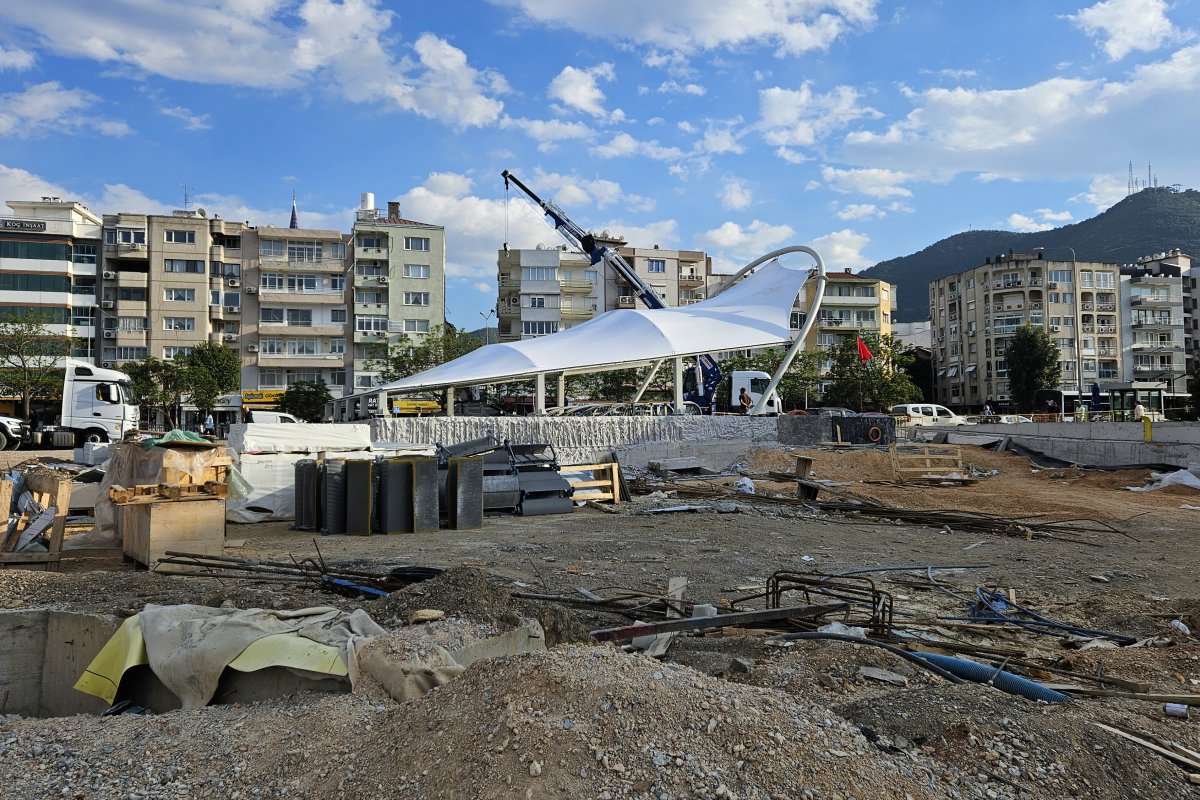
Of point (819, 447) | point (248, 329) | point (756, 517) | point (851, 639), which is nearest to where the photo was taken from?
point (851, 639)

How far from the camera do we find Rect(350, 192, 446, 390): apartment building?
65.8 metres

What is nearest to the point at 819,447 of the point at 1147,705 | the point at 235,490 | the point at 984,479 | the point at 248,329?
the point at 984,479

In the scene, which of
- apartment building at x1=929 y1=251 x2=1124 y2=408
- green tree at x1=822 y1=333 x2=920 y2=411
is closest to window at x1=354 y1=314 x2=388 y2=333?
green tree at x1=822 y1=333 x2=920 y2=411

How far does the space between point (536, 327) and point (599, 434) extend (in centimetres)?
4775

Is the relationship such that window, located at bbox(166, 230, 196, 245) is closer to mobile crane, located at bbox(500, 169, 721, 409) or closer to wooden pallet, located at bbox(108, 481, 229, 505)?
mobile crane, located at bbox(500, 169, 721, 409)

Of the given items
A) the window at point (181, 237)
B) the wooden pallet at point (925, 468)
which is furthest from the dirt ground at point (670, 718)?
the window at point (181, 237)

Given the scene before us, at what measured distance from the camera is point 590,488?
1705 cm

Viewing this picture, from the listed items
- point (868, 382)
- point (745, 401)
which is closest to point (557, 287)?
point (868, 382)

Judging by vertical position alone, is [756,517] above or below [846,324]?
below

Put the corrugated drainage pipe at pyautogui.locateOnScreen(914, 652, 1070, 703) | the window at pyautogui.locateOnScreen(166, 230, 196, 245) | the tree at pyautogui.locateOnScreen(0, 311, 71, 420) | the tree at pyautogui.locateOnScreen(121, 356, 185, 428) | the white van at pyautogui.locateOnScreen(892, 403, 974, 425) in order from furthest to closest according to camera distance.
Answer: the window at pyautogui.locateOnScreen(166, 230, 196, 245)
the tree at pyautogui.locateOnScreen(121, 356, 185, 428)
the tree at pyautogui.locateOnScreen(0, 311, 71, 420)
the white van at pyautogui.locateOnScreen(892, 403, 974, 425)
the corrugated drainage pipe at pyautogui.locateOnScreen(914, 652, 1070, 703)

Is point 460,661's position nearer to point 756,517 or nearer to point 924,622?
point 924,622

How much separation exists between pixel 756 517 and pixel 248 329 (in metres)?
59.6

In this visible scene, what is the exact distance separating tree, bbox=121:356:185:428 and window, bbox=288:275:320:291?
15.3 metres

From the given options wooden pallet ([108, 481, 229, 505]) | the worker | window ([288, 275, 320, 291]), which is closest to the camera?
wooden pallet ([108, 481, 229, 505])
